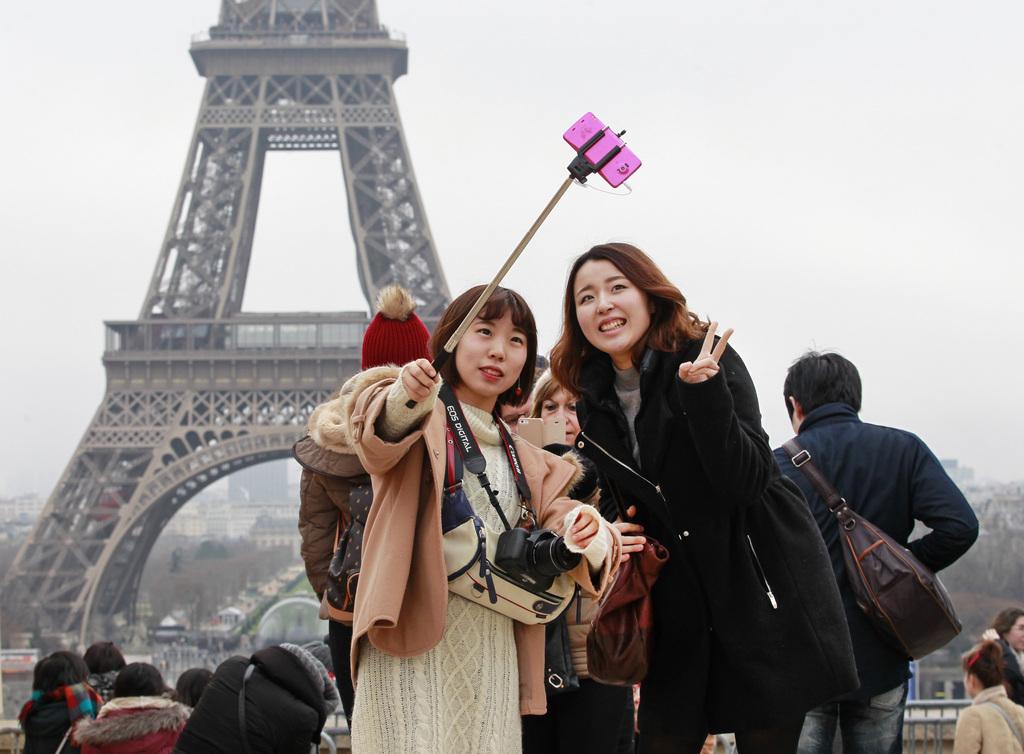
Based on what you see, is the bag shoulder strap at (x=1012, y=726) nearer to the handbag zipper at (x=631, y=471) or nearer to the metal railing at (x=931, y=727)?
the metal railing at (x=931, y=727)

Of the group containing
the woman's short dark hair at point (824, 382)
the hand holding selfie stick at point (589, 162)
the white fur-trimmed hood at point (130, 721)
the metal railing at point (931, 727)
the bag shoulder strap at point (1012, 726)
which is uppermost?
the hand holding selfie stick at point (589, 162)

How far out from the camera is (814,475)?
3928 mm

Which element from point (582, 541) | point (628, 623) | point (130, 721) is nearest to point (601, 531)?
point (582, 541)

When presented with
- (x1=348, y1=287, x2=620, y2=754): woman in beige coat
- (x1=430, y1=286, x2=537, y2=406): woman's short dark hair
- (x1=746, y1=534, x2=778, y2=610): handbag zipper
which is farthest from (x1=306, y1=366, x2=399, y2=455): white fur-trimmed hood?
(x1=746, y1=534, x2=778, y2=610): handbag zipper

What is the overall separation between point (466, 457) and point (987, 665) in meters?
3.05

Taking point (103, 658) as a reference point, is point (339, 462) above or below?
above

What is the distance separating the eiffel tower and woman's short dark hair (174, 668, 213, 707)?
78.1 feet

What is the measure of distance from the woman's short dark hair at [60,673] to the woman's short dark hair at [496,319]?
3110 millimetres

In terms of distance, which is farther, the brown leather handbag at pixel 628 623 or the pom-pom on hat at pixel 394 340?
the pom-pom on hat at pixel 394 340

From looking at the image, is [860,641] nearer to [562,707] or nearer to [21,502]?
[562,707]

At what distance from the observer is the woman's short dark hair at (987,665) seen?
17.0 ft

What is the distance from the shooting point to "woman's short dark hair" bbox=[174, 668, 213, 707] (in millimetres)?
5418

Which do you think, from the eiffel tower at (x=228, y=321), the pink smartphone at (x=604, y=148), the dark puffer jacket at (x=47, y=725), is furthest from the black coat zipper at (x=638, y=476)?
the eiffel tower at (x=228, y=321)

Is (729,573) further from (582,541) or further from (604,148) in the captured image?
(604,148)
